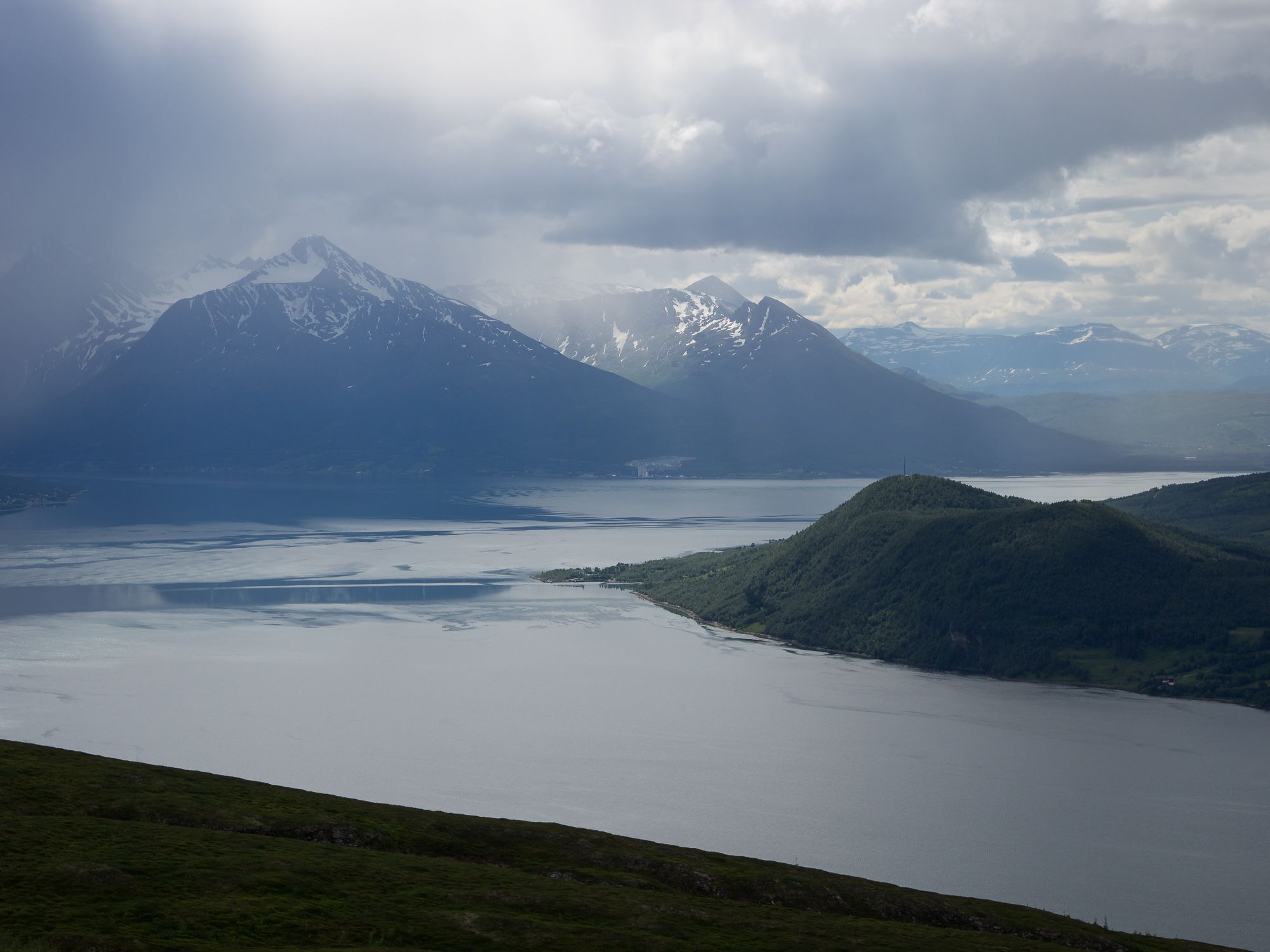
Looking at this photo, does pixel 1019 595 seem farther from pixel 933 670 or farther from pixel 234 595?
pixel 234 595

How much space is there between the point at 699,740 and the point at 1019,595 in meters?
56.5

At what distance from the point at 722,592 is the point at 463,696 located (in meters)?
62.2

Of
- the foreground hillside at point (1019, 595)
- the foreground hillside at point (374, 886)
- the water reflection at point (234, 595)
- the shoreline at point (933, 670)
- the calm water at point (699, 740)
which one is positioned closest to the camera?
the foreground hillside at point (374, 886)

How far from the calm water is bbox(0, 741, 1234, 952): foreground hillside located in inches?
760

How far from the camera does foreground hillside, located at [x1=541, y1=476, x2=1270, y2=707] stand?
424 ft

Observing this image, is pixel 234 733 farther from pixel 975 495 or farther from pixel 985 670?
pixel 975 495

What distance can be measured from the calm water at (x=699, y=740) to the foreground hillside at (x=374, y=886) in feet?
63.3

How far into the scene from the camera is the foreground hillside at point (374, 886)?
3584 cm

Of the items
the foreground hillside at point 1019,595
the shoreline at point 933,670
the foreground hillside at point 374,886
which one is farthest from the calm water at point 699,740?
the foreground hillside at point 374,886

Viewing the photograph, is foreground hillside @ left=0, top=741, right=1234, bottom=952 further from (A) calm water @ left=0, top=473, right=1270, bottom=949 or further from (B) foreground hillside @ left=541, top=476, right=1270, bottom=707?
(B) foreground hillside @ left=541, top=476, right=1270, bottom=707

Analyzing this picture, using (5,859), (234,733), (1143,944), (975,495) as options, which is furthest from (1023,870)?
(975,495)

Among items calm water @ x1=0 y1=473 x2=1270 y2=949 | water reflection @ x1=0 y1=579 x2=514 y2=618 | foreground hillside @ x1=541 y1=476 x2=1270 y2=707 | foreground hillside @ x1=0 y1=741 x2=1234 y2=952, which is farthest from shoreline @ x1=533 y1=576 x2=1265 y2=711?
foreground hillside @ x1=0 y1=741 x2=1234 y2=952

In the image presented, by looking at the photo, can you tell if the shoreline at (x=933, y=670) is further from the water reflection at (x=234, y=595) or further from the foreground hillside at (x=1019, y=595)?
the water reflection at (x=234, y=595)

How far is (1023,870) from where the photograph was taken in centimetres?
7175
